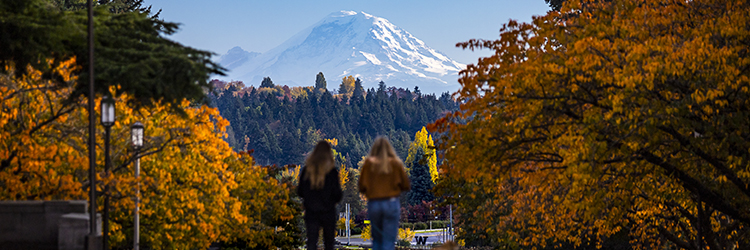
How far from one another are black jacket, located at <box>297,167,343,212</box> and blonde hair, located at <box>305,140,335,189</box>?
6 cm

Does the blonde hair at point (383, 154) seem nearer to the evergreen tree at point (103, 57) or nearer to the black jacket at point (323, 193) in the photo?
the black jacket at point (323, 193)

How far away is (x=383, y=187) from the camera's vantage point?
326 inches

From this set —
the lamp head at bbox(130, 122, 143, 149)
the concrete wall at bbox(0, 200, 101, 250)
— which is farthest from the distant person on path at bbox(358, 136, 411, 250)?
the lamp head at bbox(130, 122, 143, 149)

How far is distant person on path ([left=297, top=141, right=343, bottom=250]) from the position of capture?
28.5 ft

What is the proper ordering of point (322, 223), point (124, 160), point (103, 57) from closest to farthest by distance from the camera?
1. point (322, 223)
2. point (103, 57)
3. point (124, 160)

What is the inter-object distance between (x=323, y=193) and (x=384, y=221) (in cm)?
85

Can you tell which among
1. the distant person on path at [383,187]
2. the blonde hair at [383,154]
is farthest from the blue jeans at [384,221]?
the blonde hair at [383,154]

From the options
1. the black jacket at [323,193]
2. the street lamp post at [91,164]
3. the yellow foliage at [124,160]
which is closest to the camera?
the black jacket at [323,193]

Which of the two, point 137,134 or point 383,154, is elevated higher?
point 137,134

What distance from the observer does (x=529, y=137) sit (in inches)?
559

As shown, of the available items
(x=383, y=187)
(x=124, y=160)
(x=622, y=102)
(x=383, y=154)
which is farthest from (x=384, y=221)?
(x=124, y=160)

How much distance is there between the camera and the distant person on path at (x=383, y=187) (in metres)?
8.27

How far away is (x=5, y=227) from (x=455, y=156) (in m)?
7.97

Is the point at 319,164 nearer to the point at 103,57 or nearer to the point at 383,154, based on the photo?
the point at 383,154
